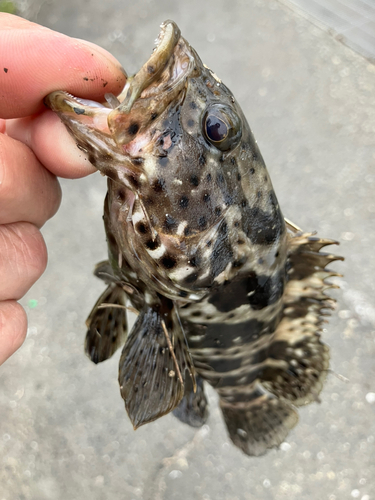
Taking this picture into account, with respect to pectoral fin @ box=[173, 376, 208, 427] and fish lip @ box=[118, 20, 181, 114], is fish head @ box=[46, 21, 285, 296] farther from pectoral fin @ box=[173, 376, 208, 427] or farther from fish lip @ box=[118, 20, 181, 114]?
pectoral fin @ box=[173, 376, 208, 427]

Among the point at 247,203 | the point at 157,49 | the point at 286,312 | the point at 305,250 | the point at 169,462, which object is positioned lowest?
the point at 169,462

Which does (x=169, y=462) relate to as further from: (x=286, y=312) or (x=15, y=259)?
(x=15, y=259)

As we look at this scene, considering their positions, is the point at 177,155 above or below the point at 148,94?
below

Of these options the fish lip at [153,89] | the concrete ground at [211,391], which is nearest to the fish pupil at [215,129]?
the fish lip at [153,89]

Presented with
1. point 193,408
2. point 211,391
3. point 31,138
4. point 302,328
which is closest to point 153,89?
point 31,138

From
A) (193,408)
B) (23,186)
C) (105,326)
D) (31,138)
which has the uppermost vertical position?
(31,138)

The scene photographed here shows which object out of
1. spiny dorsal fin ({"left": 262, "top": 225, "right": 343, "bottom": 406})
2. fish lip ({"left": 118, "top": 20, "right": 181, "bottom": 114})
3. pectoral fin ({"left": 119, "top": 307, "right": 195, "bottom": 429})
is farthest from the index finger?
spiny dorsal fin ({"left": 262, "top": 225, "right": 343, "bottom": 406})

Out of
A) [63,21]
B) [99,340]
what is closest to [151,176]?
[99,340]

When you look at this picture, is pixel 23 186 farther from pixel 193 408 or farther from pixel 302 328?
pixel 193 408
